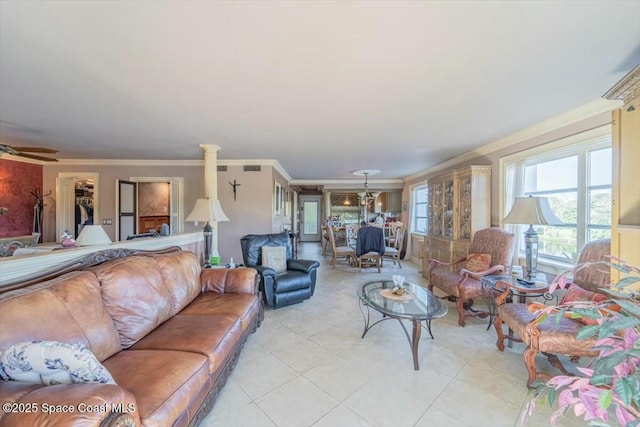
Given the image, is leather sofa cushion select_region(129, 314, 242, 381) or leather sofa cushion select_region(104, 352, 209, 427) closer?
leather sofa cushion select_region(104, 352, 209, 427)

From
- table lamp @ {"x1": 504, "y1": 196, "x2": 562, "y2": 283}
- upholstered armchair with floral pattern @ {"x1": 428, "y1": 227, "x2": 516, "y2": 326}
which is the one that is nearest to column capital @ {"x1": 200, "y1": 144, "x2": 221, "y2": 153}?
upholstered armchair with floral pattern @ {"x1": 428, "y1": 227, "x2": 516, "y2": 326}

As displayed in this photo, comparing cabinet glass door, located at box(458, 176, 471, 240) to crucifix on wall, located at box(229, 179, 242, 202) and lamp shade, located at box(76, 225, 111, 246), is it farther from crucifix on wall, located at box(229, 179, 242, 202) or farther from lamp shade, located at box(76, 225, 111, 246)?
lamp shade, located at box(76, 225, 111, 246)

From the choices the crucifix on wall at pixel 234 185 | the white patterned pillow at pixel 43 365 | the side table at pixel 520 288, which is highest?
the crucifix on wall at pixel 234 185

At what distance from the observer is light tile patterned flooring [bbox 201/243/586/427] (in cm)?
160

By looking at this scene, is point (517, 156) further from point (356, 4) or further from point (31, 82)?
point (31, 82)

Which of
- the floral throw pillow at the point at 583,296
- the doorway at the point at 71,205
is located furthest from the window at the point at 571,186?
the doorway at the point at 71,205

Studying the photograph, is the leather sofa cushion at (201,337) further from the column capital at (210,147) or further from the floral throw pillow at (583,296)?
the column capital at (210,147)

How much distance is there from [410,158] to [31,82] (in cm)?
483

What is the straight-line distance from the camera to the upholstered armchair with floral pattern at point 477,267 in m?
2.89

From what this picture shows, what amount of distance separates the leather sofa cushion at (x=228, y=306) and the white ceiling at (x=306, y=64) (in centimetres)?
184

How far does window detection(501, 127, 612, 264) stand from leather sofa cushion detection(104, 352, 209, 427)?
3.62 m

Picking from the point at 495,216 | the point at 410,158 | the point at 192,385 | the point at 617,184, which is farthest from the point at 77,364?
the point at 410,158

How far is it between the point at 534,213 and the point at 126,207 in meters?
6.43

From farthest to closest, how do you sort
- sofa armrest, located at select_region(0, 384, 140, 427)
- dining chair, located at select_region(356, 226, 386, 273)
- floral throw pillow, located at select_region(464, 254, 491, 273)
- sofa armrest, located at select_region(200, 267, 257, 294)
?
1. dining chair, located at select_region(356, 226, 386, 273)
2. floral throw pillow, located at select_region(464, 254, 491, 273)
3. sofa armrest, located at select_region(200, 267, 257, 294)
4. sofa armrest, located at select_region(0, 384, 140, 427)
